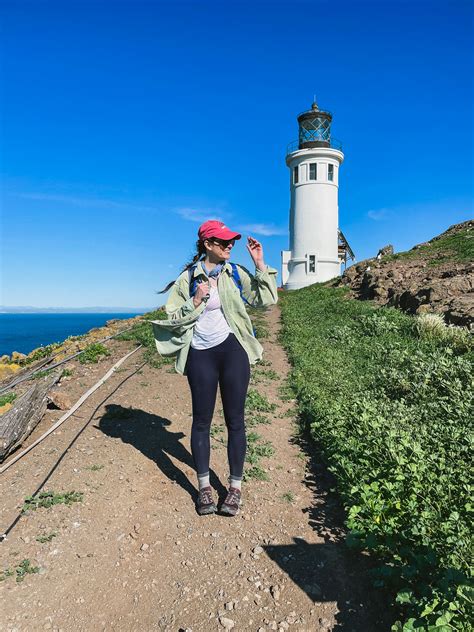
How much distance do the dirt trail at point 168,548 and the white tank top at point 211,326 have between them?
1714 millimetres

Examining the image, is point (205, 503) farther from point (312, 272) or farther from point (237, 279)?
point (312, 272)

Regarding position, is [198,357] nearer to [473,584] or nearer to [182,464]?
[182,464]

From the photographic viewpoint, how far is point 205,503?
13.7 feet

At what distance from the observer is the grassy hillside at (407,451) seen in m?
2.80

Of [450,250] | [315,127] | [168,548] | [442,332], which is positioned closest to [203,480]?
[168,548]

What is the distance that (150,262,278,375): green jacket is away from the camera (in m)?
4.15

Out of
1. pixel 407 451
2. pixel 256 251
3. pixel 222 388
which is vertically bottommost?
pixel 407 451

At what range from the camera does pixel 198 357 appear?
13.4 ft

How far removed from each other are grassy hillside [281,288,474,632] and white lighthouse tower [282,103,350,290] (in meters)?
23.5

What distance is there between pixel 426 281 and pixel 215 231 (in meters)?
14.1

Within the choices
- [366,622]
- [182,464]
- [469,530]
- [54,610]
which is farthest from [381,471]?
[54,610]

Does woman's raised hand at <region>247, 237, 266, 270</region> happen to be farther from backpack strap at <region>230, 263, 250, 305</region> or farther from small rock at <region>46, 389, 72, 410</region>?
small rock at <region>46, 389, 72, 410</region>

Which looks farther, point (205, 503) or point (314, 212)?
point (314, 212)

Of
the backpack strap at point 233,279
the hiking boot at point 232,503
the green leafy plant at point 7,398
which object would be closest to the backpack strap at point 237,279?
the backpack strap at point 233,279
